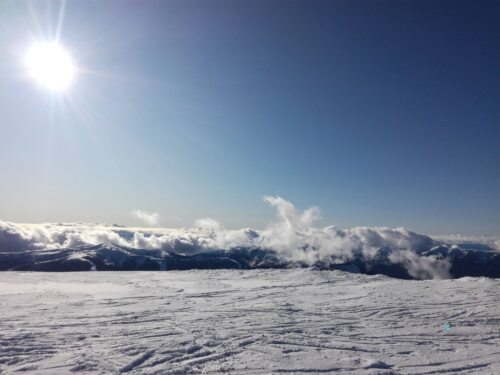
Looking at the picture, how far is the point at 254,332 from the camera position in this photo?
19.5 meters

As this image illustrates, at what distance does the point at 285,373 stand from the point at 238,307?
14.7 meters

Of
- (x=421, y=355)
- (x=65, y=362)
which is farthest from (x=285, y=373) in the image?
(x=65, y=362)

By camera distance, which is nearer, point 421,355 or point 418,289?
point 421,355

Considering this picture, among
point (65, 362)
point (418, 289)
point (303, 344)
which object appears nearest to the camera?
point (65, 362)

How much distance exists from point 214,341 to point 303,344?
4.38m

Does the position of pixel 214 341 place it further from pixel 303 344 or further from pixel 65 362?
pixel 65 362

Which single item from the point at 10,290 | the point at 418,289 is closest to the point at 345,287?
the point at 418,289

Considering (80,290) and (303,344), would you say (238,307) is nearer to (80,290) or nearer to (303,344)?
(303,344)

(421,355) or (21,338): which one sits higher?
(21,338)

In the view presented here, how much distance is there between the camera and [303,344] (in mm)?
17375

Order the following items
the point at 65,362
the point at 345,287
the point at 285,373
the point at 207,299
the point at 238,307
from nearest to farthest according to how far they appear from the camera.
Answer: the point at 285,373
the point at 65,362
the point at 238,307
the point at 207,299
the point at 345,287

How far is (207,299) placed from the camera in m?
32.2

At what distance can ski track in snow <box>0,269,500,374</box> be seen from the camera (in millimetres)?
14469

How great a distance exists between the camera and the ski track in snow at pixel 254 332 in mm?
14469
